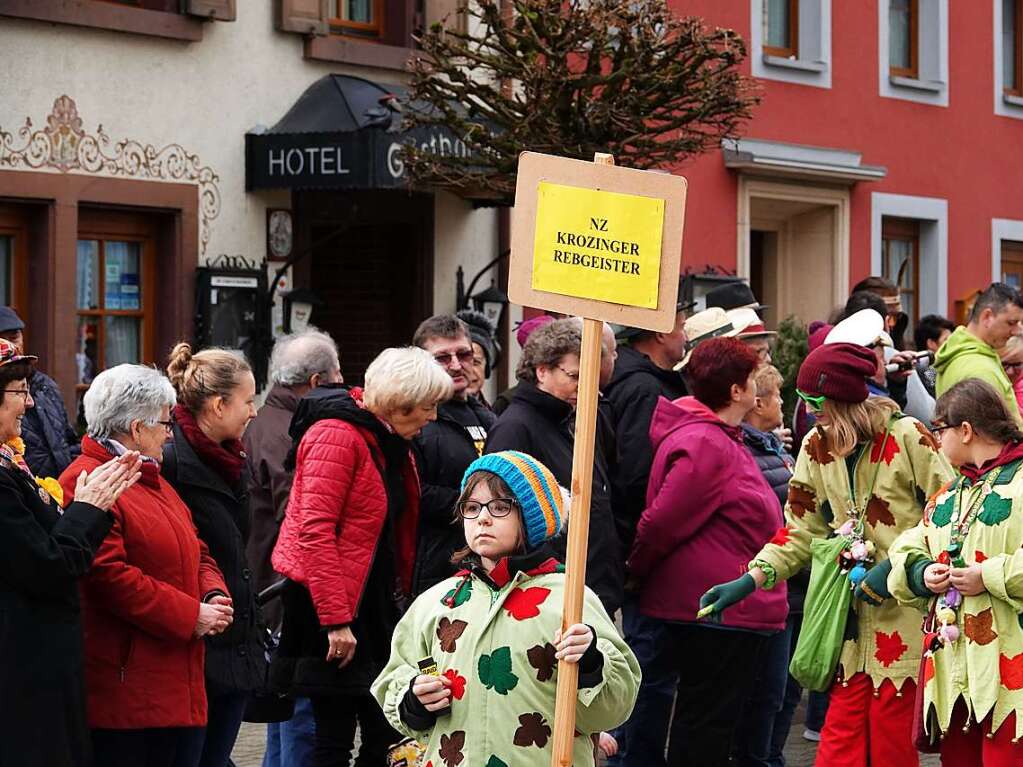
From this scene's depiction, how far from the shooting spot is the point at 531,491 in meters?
4.88

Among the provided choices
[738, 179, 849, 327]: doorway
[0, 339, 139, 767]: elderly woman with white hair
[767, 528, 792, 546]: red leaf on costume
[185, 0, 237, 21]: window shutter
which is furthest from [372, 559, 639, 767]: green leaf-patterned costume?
[738, 179, 849, 327]: doorway

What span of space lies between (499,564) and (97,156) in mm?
8190

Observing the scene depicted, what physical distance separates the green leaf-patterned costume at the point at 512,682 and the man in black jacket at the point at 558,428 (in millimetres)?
1965

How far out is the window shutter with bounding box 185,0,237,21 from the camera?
1270 centimetres

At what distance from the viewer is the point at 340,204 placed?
14.0 m

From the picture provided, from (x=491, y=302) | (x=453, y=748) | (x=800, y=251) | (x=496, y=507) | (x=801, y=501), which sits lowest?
(x=453, y=748)

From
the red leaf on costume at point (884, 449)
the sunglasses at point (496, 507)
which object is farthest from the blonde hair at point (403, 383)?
the sunglasses at point (496, 507)

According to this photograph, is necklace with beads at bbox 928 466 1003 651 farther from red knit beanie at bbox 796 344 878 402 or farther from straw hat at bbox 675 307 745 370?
straw hat at bbox 675 307 745 370

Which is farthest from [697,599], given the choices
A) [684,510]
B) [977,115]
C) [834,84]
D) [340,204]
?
[977,115]

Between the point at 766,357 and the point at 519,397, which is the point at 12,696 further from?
the point at 766,357

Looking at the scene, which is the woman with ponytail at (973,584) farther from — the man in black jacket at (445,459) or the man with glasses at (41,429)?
the man with glasses at (41,429)

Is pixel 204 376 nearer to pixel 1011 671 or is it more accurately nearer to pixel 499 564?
pixel 499 564

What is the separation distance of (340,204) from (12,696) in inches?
357

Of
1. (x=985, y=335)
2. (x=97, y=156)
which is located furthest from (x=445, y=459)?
(x=97, y=156)
